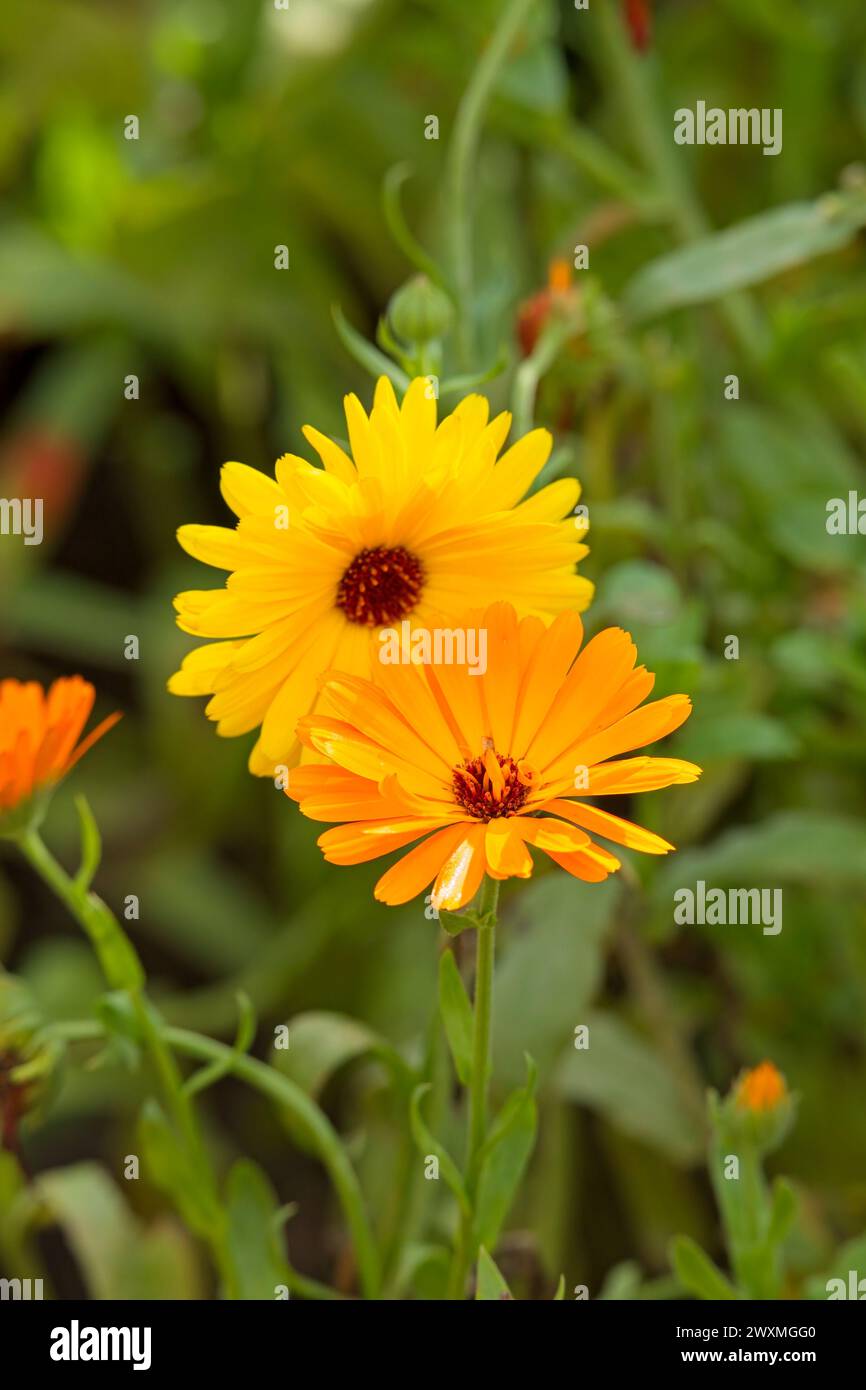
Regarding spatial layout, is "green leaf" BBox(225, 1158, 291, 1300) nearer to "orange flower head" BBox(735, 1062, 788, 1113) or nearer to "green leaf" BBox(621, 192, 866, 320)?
"orange flower head" BBox(735, 1062, 788, 1113)

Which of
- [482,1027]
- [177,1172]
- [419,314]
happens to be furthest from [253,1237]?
[419,314]

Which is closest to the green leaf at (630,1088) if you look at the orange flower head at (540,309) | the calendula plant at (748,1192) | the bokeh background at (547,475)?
the bokeh background at (547,475)

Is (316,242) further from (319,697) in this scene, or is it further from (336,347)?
(319,697)

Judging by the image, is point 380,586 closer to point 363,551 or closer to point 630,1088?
point 363,551

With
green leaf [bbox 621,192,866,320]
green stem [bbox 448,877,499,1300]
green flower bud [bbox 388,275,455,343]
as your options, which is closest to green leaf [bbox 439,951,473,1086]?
green stem [bbox 448,877,499,1300]

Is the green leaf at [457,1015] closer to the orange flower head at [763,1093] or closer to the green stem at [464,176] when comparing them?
the orange flower head at [763,1093]
